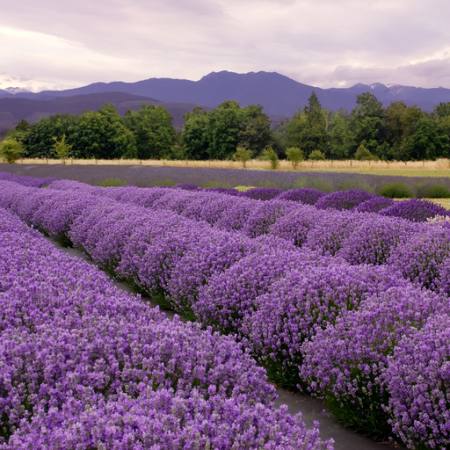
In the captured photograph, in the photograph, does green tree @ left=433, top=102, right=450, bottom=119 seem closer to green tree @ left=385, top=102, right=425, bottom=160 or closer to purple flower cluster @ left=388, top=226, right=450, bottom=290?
green tree @ left=385, top=102, right=425, bottom=160

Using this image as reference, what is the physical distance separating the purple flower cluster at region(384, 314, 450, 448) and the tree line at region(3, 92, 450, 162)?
49515mm

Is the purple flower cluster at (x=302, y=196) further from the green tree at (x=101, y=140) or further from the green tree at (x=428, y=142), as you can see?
the green tree at (x=101, y=140)

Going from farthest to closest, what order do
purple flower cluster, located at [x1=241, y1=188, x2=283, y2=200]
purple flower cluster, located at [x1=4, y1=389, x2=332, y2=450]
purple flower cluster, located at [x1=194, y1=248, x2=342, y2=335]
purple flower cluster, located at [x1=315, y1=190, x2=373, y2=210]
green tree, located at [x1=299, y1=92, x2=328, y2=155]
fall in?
green tree, located at [x1=299, y1=92, x2=328, y2=155] → purple flower cluster, located at [x1=241, y1=188, x2=283, y2=200] → purple flower cluster, located at [x1=315, y1=190, x2=373, y2=210] → purple flower cluster, located at [x1=194, y1=248, x2=342, y2=335] → purple flower cluster, located at [x1=4, y1=389, x2=332, y2=450]

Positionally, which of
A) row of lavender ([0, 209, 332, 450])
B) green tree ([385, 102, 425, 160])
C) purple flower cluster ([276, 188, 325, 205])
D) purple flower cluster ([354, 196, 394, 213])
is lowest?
purple flower cluster ([276, 188, 325, 205])

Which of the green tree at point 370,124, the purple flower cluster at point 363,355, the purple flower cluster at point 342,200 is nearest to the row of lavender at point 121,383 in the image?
the purple flower cluster at point 363,355

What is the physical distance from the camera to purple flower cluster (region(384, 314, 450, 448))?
119 inches

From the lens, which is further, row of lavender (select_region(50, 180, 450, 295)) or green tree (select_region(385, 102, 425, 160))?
green tree (select_region(385, 102, 425, 160))

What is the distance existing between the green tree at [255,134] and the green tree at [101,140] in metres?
13.6

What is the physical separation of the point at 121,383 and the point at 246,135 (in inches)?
2369

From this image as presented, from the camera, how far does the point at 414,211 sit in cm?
964

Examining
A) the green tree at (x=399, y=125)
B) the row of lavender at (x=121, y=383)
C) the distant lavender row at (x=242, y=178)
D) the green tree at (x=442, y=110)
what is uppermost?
the green tree at (x=442, y=110)

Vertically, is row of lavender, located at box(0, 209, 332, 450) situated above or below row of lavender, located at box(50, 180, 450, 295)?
above

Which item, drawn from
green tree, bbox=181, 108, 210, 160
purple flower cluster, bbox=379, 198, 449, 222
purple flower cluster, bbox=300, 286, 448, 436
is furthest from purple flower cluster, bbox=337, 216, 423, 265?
green tree, bbox=181, 108, 210, 160

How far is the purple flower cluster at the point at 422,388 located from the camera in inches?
119
